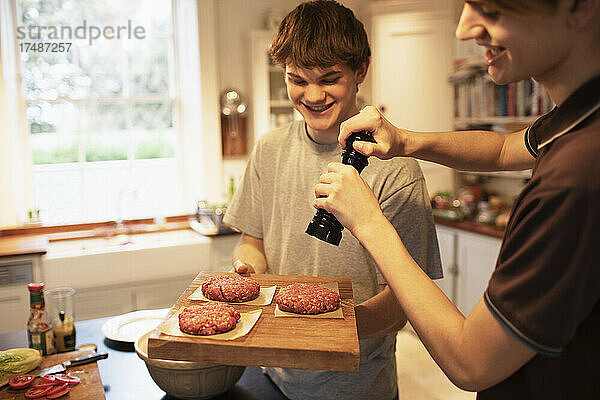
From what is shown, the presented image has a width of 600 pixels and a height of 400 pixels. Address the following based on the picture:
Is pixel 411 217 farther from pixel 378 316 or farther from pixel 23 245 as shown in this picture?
pixel 23 245

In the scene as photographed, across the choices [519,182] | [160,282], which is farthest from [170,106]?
[519,182]

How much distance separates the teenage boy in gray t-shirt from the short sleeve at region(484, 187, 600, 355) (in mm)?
588

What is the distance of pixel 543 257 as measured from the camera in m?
0.69

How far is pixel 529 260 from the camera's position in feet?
2.30

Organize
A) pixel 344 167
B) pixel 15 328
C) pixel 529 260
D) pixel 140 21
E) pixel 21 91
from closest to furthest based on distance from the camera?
1. pixel 529 260
2. pixel 344 167
3. pixel 15 328
4. pixel 21 91
5. pixel 140 21

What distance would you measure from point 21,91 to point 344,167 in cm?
367

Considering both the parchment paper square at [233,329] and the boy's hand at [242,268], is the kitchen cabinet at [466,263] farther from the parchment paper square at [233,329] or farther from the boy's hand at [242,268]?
the parchment paper square at [233,329]

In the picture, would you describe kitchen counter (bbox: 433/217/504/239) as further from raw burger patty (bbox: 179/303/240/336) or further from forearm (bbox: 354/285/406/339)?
raw burger patty (bbox: 179/303/240/336)

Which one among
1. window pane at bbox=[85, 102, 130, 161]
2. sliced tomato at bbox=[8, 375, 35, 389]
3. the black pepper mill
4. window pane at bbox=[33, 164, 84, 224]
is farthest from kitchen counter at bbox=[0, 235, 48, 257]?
the black pepper mill

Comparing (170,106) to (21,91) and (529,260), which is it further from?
(529,260)

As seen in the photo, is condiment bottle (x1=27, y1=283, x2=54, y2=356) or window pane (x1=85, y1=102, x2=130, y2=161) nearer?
condiment bottle (x1=27, y1=283, x2=54, y2=356)

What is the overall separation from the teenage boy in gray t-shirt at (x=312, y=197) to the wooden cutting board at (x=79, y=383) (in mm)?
439

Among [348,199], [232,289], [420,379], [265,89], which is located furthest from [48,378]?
[265,89]

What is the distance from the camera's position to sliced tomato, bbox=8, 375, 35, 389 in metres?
1.30
